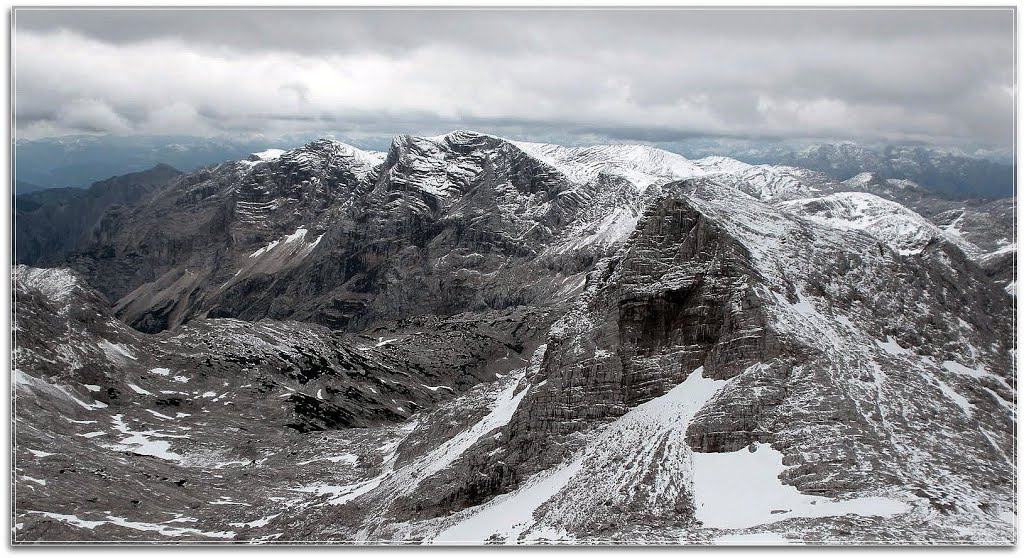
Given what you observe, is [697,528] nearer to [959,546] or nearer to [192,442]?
[959,546]

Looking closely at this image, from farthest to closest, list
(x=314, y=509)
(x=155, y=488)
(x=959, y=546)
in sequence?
1. (x=155, y=488)
2. (x=314, y=509)
3. (x=959, y=546)

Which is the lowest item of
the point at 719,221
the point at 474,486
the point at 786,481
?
the point at 474,486

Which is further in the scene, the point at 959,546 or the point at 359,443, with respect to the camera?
the point at 359,443

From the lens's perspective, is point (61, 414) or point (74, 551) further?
point (61, 414)

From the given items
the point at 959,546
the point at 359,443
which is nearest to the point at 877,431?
the point at 959,546

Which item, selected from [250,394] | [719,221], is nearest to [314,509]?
[719,221]

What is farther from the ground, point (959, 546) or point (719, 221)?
point (719, 221)

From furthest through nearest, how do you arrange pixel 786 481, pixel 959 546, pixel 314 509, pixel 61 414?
pixel 61 414
pixel 314 509
pixel 786 481
pixel 959 546

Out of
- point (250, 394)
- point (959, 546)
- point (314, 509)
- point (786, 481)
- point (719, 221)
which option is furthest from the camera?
point (250, 394)

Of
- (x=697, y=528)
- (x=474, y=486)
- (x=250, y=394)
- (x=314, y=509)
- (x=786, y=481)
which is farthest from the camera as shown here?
(x=250, y=394)

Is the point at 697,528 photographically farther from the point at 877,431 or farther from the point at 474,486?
the point at 474,486
